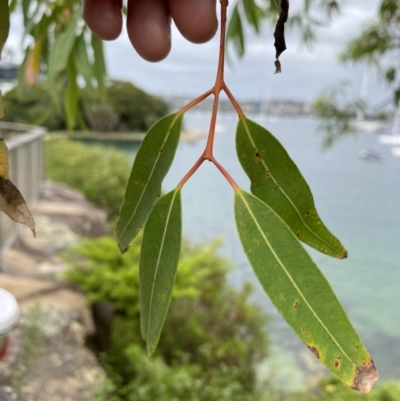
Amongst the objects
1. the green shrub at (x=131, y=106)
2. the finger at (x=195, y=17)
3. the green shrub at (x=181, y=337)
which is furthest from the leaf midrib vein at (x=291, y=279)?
the green shrub at (x=131, y=106)

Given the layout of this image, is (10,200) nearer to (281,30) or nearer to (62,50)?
(281,30)

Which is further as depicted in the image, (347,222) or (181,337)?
(347,222)

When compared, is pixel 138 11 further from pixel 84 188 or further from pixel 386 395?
pixel 84 188

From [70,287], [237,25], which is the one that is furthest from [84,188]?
[237,25]

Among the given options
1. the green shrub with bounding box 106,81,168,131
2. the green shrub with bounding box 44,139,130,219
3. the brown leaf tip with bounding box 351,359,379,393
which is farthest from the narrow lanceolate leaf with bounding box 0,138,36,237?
the green shrub with bounding box 106,81,168,131

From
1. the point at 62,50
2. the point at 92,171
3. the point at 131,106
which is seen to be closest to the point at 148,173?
the point at 62,50

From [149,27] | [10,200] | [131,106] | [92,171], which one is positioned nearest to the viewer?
[10,200]

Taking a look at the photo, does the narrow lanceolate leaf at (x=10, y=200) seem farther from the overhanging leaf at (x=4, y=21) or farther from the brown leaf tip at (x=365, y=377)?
the brown leaf tip at (x=365, y=377)
